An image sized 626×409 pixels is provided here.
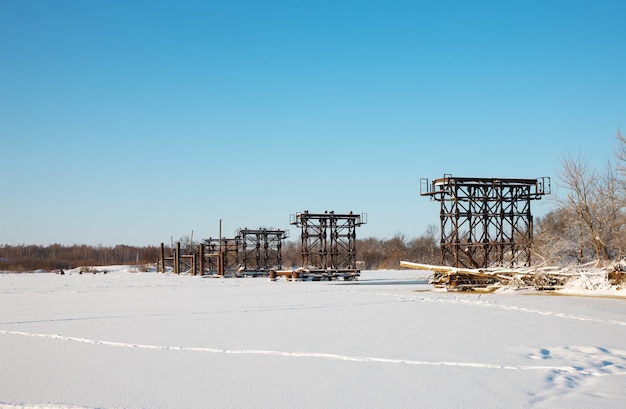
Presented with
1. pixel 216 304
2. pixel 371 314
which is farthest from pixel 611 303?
pixel 216 304

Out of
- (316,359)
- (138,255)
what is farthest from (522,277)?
(138,255)

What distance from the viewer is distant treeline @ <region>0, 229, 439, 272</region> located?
317ft

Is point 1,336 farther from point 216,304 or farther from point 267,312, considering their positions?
point 216,304

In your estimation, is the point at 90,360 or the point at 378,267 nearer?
the point at 90,360

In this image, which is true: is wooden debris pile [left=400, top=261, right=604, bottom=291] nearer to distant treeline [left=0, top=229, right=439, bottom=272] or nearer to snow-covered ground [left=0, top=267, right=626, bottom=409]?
snow-covered ground [left=0, top=267, right=626, bottom=409]

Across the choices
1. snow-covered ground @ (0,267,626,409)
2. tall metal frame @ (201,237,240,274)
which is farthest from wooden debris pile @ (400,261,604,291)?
tall metal frame @ (201,237,240,274)

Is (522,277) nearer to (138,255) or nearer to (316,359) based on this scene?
(316,359)

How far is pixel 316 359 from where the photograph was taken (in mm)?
8539

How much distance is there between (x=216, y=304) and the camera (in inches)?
743

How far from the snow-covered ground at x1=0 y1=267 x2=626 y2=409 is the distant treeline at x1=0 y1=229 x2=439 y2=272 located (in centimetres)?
5375

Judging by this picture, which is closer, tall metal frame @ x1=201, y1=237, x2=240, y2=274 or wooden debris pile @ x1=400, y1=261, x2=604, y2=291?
wooden debris pile @ x1=400, y1=261, x2=604, y2=291

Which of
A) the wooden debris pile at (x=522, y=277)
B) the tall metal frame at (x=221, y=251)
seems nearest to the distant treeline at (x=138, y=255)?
the tall metal frame at (x=221, y=251)

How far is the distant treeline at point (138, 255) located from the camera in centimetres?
9662

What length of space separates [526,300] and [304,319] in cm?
953
